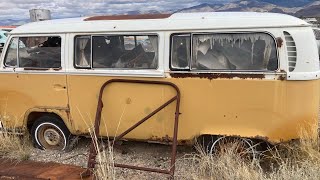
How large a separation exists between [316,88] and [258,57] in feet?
2.91

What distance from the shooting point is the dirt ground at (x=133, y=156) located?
5457 mm

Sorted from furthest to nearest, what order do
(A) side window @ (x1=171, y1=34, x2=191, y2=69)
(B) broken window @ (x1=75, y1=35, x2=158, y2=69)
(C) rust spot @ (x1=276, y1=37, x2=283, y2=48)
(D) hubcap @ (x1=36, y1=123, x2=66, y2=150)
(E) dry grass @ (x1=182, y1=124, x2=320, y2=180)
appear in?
1. (D) hubcap @ (x1=36, y1=123, x2=66, y2=150)
2. (B) broken window @ (x1=75, y1=35, x2=158, y2=69)
3. (A) side window @ (x1=171, y1=34, x2=191, y2=69)
4. (C) rust spot @ (x1=276, y1=37, x2=283, y2=48)
5. (E) dry grass @ (x1=182, y1=124, x2=320, y2=180)

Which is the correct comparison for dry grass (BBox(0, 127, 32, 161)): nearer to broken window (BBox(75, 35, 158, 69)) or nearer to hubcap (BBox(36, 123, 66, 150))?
hubcap (BBox(36, 123, 66, 150))

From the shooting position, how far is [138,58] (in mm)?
5551

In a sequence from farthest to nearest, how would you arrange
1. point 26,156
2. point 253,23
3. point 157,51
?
point 26,156
point 157,51
point 253,23

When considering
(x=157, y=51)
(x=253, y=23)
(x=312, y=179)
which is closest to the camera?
(x=312, y=179)

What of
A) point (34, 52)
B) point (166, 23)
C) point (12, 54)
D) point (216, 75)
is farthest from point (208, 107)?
point (12, 54)

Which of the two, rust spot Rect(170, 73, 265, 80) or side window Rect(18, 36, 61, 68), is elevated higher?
side window Rect(18, 36, 61, 68)

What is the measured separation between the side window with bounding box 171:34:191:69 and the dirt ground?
1.39m

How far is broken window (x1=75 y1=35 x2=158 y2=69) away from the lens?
5418 millimetres

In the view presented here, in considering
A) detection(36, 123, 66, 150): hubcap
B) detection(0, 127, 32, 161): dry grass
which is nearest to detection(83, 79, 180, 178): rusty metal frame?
detection(36, 123, 66, 150): hubcap

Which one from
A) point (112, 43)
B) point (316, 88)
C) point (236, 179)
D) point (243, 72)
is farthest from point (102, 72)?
point (316, 88)

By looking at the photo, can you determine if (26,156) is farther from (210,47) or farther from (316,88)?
(316,88)

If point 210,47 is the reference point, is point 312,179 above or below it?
below
